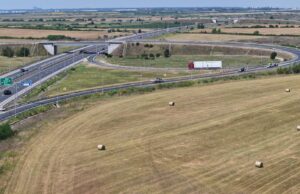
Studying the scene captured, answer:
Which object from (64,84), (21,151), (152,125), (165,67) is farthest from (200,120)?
(165,67)

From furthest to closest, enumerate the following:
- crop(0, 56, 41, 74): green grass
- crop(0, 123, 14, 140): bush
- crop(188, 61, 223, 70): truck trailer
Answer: crop(0, 56, 41, 74): green grass < crop(188, 61, 223, 70): truck trailer < crop(0, 123, 14, 140): bush

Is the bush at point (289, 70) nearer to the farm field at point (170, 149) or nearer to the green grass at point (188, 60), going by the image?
the green grass at point (188, 60)

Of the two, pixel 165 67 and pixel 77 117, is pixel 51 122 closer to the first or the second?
pixel 77 117

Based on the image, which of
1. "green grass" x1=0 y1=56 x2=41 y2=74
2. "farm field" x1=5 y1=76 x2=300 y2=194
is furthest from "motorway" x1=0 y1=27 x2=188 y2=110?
"farm field" x1=5 y1=76 x2=300 y2=194

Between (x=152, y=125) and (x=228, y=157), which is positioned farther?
(x=152, y=125)

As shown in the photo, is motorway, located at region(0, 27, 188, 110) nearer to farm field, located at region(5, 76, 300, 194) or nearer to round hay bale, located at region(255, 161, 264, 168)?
farm field, located at region(5, 76, 300, 194)
